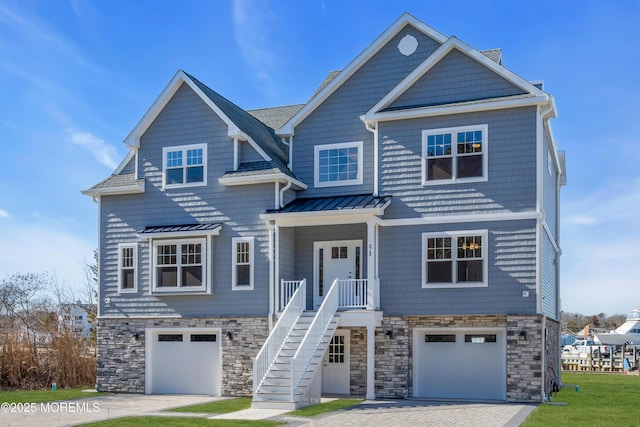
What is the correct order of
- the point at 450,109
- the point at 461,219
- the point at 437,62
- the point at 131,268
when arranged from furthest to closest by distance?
1. the point at 131,268
2. the point at 437,62
3. the point at 450,109
4. the point at 461,219

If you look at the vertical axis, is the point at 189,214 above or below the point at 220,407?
above

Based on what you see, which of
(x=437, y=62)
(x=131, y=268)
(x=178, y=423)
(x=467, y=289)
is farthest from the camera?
(x=131, y=268)

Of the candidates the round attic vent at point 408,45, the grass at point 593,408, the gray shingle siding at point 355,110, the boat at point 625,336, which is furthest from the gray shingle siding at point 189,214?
the boat at point 625,336

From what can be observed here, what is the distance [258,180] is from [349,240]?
323cm

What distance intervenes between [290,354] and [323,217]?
4.06m

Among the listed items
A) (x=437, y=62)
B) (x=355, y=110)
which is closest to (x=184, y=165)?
(x=355, y=110)

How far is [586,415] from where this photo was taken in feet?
55.1

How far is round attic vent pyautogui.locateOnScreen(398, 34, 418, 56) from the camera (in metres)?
22.2

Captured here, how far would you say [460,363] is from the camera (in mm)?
20609

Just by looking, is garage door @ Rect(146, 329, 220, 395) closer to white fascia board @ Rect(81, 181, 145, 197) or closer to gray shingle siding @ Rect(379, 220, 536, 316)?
white fascia board @ Rect(81, 181, 145, 197)

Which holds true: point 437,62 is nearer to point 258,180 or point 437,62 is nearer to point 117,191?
point 258,180

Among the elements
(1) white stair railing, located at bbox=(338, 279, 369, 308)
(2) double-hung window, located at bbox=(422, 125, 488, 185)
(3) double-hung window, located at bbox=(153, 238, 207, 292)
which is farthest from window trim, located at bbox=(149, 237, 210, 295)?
(2) double-hung window, located at bbox=(422, 125, 488, 185)

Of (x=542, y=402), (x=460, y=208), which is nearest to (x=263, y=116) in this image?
(x=460, y=208)

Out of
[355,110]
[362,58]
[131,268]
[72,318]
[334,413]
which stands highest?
[362,58]
